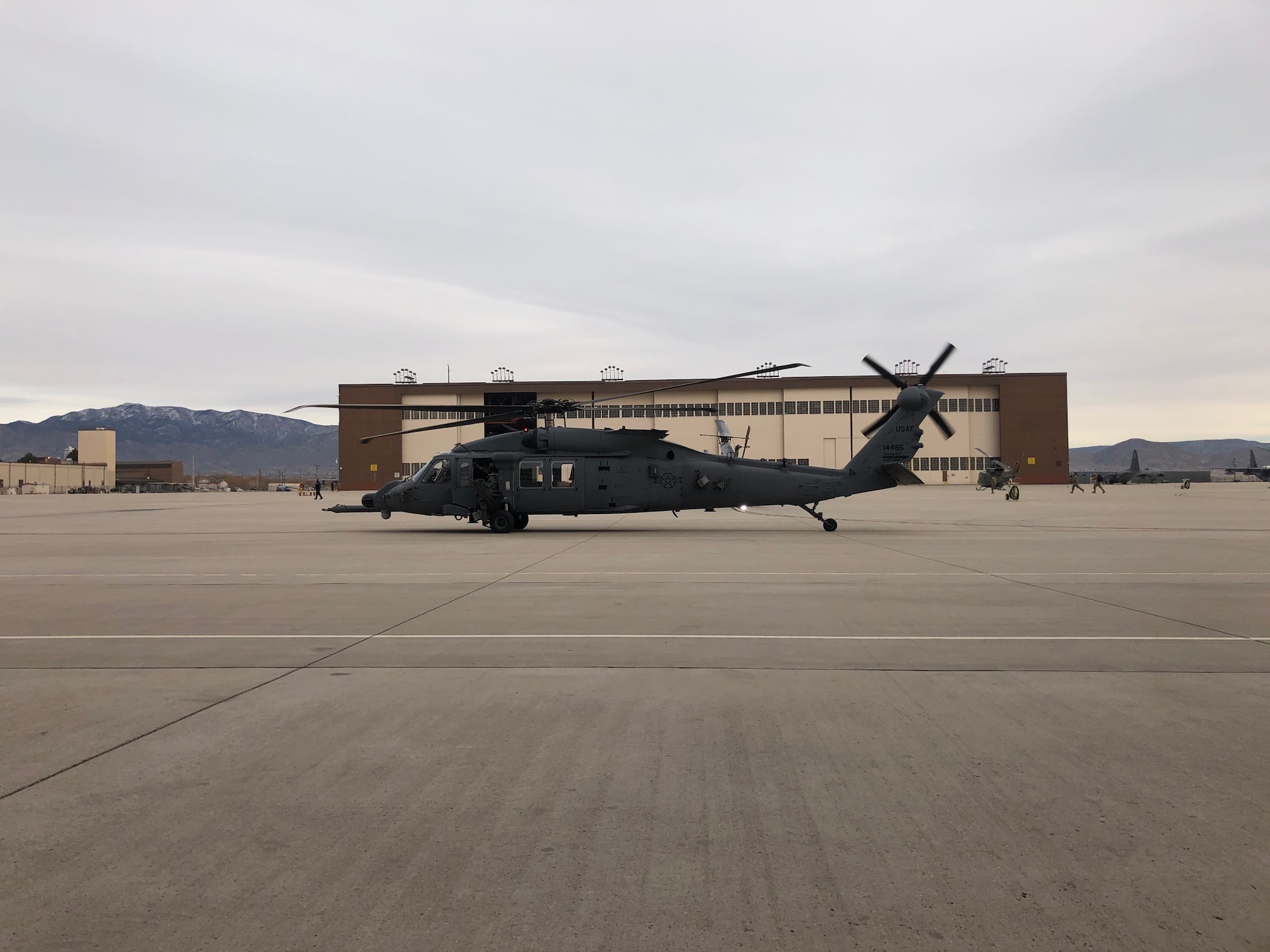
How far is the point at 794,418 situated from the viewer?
80562mm

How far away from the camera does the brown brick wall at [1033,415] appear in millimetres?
81375

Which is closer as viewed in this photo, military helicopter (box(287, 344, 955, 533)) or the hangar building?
military helicopter (box(287, 344, 955, 533))

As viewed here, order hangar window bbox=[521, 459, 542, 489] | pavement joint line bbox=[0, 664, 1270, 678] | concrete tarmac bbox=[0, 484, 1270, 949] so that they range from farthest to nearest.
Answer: hangar window bbox=[521, 459, 542, 489]
pavement joint line bbox=[0, 664, 1270, 678]
concrete tarmac bbox=[0, 484, 1270, 949]

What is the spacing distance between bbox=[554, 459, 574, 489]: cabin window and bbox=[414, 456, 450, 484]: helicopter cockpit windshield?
3273 millimetres

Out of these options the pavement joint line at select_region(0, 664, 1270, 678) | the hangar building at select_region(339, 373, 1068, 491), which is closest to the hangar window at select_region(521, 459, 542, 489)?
the pavement joint line at select_region(0, 664, 1270, 678)

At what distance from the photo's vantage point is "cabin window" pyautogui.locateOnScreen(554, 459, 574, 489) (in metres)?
24.2

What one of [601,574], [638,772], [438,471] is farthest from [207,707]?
[438,471]

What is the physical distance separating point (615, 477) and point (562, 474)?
5.39 feet

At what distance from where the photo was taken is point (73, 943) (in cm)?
274

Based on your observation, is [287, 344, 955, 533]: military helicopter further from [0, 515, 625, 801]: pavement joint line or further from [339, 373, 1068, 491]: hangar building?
[339, 373, 1068, 491]: hangar building

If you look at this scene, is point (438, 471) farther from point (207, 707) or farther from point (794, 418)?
point (794, 418)

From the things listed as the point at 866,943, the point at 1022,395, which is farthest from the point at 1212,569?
the point at 1022,395

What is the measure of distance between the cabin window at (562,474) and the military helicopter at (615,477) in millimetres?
20

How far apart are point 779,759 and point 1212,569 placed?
41.9 feet
